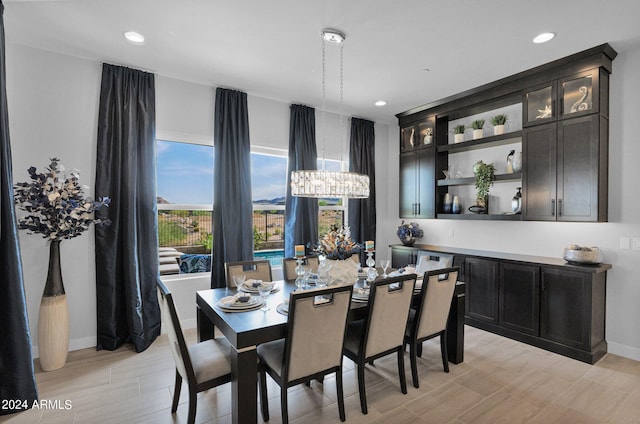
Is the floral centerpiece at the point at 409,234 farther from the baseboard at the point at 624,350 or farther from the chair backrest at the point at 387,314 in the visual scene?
the chair backrest at the point at 387,314

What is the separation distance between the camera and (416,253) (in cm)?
485

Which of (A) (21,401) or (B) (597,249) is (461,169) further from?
(A) (21,401)

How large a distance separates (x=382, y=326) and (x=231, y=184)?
8.61 ft

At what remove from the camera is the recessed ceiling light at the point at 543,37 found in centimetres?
284

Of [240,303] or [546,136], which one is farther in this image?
[546,136]

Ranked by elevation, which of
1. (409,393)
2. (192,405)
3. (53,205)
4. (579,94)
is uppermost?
(579,94)

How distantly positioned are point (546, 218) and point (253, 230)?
3561 millimetres

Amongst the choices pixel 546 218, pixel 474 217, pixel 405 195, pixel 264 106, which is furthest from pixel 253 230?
pixel 546 218


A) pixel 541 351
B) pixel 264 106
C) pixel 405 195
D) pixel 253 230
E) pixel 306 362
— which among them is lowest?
pixel 541 351

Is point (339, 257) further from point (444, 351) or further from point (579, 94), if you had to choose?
point (579, 94)

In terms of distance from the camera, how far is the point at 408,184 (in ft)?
17.3

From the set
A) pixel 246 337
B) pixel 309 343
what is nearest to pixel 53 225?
pixel 246 337

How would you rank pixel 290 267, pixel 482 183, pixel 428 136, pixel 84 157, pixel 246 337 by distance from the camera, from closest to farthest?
pixel 246 337
pixel 84 157
pixel 290 267
pixel 482 183
pixel 428 136

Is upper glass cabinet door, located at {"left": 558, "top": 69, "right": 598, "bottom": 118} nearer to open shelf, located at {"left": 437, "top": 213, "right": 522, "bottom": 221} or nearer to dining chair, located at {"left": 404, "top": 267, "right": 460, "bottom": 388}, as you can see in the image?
open shelf, located at {"left": 437, "top": 213, "right": 522, "bottom": 221}
